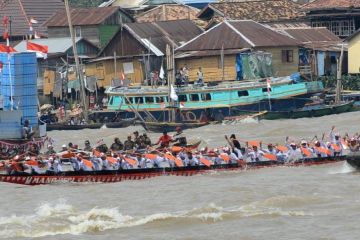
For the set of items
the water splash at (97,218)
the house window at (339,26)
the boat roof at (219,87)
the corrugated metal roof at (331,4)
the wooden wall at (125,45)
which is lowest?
the water splash at (97,218)

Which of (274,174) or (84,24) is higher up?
(84,24)

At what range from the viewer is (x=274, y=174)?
37531mm

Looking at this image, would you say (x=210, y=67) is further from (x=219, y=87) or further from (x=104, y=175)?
(x=104, y=175)

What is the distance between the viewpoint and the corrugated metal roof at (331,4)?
66688 millimetres

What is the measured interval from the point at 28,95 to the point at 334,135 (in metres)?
13.6

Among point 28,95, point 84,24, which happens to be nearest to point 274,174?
point 28,95

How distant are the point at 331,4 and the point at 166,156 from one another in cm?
3132

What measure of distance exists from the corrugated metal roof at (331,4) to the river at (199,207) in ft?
96.1

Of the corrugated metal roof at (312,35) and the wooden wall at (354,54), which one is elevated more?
the corrugated metal roof at (312,35)

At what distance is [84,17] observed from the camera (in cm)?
7300

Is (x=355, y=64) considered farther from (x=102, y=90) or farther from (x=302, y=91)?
(x=102, y=90)

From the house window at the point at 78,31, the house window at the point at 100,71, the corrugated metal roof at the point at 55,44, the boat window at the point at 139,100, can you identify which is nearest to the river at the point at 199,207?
the boat window at the point at 139,100

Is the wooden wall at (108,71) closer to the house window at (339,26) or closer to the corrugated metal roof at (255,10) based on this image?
the corrugated metal roof at (255,10)

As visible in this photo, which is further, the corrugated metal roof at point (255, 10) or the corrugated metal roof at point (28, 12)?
the corrugated metal roof at point (28, 12)
